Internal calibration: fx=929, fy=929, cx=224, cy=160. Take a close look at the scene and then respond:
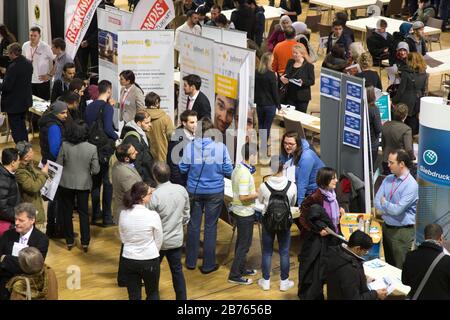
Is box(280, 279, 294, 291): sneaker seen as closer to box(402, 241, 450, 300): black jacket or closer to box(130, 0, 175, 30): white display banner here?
box(402, 241, 450, 300): black jacket

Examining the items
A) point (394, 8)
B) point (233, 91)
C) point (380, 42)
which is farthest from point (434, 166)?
point (394, 8)

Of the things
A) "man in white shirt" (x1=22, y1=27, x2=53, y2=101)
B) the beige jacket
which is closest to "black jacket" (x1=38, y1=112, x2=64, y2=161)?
the beige jacket

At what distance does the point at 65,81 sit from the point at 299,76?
312cm

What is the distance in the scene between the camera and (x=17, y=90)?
11.5 meters

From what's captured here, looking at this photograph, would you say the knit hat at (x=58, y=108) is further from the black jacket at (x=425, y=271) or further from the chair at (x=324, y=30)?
the chair at (x=324, y=30)

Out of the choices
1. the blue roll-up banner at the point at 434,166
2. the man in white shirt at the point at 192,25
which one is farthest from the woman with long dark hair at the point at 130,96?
the blue roll-up banner at the point at 434,166

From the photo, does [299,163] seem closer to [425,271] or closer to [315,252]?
[315,252]

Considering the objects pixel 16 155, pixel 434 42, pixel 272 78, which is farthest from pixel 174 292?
pixel 434 42

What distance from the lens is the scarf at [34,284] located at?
6.70m

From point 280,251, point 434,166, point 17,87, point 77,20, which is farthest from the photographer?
point 77,20

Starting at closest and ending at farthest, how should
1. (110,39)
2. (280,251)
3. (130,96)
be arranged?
(280,251)
(130,96)
(110,39)

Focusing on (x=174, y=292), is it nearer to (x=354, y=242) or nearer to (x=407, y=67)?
(x=354, y=242)

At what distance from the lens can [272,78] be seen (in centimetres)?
1172

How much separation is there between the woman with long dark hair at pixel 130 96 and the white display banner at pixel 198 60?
27.9 inches
